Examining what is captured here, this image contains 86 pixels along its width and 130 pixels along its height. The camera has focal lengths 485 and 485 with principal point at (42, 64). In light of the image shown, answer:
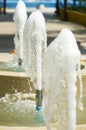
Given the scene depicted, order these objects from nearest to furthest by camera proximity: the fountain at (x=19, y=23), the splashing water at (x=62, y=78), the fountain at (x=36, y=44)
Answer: the splashing water at (x=62, y=78) < the fountain at (x=36, y=44) < the fountain at (x=19, y=23)

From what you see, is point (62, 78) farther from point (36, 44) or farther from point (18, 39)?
point (18, 39)

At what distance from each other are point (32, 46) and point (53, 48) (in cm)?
223

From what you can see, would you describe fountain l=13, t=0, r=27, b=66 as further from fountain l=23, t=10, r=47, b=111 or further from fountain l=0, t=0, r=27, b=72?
fountain l=23, t=10, r=47, b=111

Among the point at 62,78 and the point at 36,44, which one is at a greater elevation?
the point at 62,78

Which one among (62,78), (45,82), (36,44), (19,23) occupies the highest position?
(62,78)

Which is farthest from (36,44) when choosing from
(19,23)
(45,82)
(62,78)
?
(19,23)

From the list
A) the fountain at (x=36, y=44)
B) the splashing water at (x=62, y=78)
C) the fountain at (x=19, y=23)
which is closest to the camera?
the splashing water at (x=62, y=78)

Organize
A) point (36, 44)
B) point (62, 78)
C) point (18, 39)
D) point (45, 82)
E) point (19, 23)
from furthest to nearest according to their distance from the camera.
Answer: point (18, 39) < point (19, 23) < point (36, 44) < point (45, 82) < point (62, 78)

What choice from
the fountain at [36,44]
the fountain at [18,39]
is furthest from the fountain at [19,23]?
the fountain at [36,44]

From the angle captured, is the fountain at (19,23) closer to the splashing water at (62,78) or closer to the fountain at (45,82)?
the fountain at (45,82)

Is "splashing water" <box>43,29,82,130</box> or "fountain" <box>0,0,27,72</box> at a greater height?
"splashing water" <box>43,29,82,130</box>

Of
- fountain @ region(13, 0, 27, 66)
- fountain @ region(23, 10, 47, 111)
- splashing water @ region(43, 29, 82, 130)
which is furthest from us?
fountain @ region(13, 0, 27, 66)

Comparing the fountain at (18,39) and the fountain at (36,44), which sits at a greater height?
the fountain at (36,44)

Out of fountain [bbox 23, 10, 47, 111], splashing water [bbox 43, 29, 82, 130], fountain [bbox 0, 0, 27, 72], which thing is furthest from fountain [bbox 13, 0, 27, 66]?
splashing water [bbox 43, 29, 82, 130]
